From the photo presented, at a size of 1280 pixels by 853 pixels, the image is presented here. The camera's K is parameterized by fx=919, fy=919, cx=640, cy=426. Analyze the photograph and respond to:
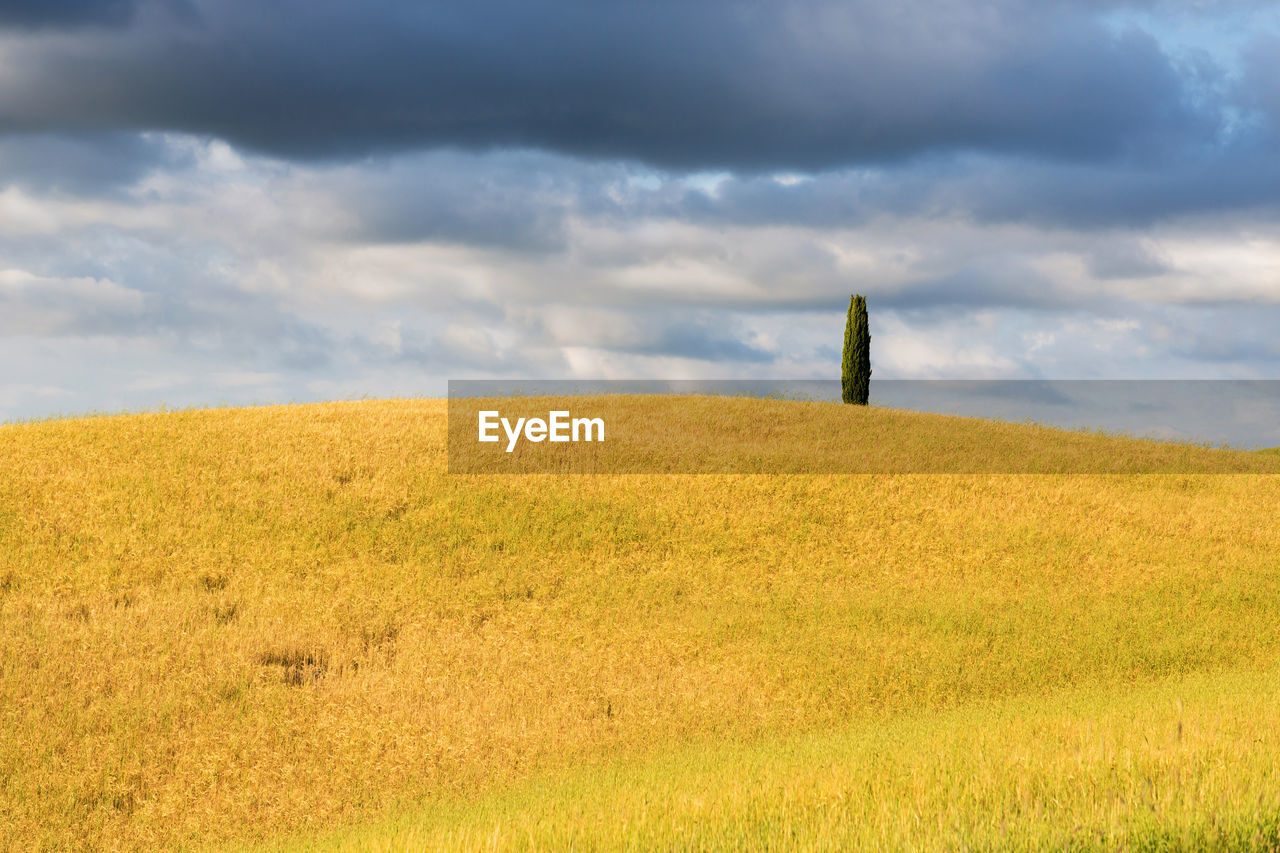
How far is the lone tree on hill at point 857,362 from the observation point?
3731 centimetres

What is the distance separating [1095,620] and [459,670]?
10.7 metres

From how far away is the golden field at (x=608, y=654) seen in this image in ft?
23.4

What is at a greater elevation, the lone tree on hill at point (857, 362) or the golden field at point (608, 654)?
the lone tree on hill at point (857, 362)

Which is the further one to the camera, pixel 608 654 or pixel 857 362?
pixel 857 362

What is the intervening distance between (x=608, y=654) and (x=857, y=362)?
2614cm

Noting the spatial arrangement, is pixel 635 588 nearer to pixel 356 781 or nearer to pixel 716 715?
pixel 716 715

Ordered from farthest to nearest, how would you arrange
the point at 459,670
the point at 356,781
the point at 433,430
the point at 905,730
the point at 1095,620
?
the point at 433,430, the point at 1095,620, the point at 459,670, the point at 905,730, the point at 356,781

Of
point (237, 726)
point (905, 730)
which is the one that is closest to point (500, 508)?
point (237, 726)

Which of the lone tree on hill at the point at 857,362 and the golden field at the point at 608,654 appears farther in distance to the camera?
the lone tree on hill at the point at 857,362

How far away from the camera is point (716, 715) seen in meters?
11.8

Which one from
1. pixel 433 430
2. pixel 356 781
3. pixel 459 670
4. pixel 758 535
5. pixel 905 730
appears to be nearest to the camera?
pixel 356 781

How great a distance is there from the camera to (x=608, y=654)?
542 inches

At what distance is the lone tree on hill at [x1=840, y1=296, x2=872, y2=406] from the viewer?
37.3 metres

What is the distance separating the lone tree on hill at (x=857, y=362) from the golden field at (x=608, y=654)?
12608 millimetres
